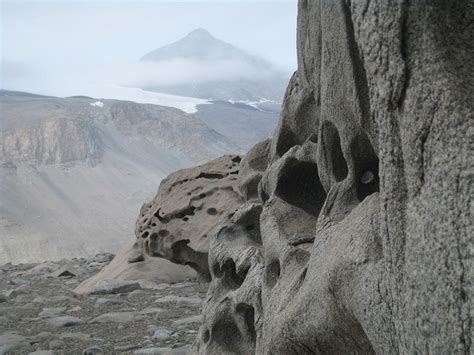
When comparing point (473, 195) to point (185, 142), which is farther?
point (185, 142)

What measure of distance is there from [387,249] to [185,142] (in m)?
20.7

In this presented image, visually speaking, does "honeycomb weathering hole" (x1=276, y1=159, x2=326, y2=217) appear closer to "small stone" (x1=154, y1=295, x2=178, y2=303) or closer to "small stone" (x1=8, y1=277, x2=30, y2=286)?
"small stone" (x1=154, y1=295, x2=178, y2=303)

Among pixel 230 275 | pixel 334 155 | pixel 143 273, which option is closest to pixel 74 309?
pixel 143 273

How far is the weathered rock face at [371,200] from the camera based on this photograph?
1.28 meters

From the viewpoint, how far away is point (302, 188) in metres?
2.66

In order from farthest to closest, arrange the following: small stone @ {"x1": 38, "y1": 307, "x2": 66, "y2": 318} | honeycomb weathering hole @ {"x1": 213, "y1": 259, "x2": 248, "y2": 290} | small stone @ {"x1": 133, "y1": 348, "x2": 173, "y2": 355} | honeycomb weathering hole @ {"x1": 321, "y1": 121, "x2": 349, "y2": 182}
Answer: small stone @ {"x1": 38, "y1": 307, "x2": 66, "y2": 318} < small stone @ {"x1": 133, "y1": 348, "x2": 173, "y2": 355} < honeycomb weathering hole @ {"x1": 213, "y1": 259, "x2": 248, "y2": 290} < honeycomb weathering hole @ {"x1": 321, "y1": 121, "x2": 349, "y2": 182}

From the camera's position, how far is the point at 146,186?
1930 cm

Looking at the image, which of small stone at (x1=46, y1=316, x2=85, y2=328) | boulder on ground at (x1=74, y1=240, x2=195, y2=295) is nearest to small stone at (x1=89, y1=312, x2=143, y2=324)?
small stone at (x1=46, y1=316, x2=85, y2=328)

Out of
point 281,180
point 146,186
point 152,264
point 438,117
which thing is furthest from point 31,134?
point 438,117

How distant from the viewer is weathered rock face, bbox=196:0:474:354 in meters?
1.28

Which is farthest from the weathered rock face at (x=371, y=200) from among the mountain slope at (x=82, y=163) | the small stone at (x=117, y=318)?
the mountain slope at (x=82, y=163)

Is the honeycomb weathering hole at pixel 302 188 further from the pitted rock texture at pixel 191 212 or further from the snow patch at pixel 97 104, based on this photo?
the snow patch at pixel 97 104

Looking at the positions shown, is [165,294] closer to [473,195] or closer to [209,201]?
[209,201]

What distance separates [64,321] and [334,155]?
304 cm
